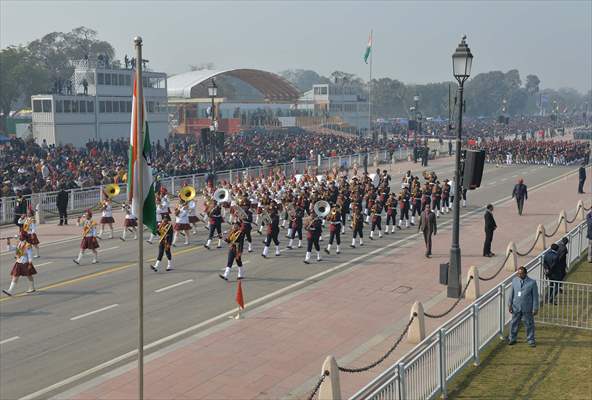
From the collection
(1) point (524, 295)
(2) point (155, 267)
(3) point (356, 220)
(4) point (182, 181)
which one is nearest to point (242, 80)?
(4) point (182, 181)

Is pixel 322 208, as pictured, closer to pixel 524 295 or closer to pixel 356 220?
pixel 356 220

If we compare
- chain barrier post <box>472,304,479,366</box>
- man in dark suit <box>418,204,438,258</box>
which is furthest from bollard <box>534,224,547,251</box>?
chain barrier post <box>472,304,479,366</box>

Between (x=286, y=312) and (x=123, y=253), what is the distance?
9.28 metres

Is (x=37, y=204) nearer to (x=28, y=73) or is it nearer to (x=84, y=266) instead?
(x=84, y=266)

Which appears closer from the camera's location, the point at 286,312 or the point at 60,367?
the point at 60,367

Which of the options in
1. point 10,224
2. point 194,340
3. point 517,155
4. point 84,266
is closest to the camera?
point 194,340

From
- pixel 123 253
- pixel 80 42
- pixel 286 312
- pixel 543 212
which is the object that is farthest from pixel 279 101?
pixel 286 312

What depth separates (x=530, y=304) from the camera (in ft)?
43.9

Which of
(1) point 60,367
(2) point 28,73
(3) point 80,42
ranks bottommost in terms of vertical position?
(1) point 60,367

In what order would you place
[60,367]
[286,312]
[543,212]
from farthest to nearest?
[543,212]
[286,312]
[60,367]

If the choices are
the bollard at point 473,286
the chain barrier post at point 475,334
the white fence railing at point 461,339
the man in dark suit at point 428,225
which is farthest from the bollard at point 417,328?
the man in dark suit at point 428,225

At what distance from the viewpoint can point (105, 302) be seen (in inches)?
696

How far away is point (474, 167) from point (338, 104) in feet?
300

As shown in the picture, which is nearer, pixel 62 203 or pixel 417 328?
pixel 417 328
